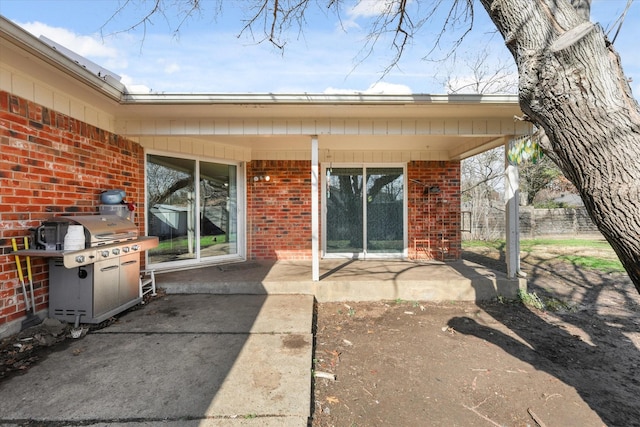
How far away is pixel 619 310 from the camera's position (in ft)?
15.0

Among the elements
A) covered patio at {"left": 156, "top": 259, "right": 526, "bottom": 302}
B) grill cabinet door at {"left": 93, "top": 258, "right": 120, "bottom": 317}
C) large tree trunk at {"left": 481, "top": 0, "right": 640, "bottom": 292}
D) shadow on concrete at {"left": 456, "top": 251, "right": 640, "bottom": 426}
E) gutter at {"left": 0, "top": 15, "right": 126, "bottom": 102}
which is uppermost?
gutter at {"left": 0, "top": 15, "right": 126, "bottom": 102}

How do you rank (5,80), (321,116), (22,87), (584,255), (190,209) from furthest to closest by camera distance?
(584,255), (190,209), (321,116), (22,87), (5,80)

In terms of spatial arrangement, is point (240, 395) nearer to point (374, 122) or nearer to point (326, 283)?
point (326, 283)

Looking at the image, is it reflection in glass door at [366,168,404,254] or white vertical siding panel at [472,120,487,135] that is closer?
white vertical siding panel at [472,120,487,135]

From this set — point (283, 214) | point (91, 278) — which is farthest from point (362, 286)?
point (91, 278)

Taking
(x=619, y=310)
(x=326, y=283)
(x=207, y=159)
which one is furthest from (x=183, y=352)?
(x=619, y=310)

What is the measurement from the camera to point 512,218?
480 centimetres

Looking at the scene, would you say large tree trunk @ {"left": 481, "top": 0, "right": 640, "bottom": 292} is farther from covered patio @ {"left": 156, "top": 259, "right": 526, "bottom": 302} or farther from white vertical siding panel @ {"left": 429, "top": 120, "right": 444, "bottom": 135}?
covered patio @ {"left": 156, "top": 259, "right": 526, "bottom": 302}

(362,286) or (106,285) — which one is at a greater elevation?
(106,285)

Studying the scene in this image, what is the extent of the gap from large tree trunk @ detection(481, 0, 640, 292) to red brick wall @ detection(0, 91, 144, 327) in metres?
4.36

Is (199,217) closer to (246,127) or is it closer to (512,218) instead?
(246,127)

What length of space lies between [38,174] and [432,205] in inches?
256

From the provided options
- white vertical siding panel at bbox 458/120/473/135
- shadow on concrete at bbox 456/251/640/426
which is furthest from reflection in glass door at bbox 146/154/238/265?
shadow on concrete at bbox 456/251/640/426

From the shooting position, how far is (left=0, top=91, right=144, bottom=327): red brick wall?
9.89 ft
